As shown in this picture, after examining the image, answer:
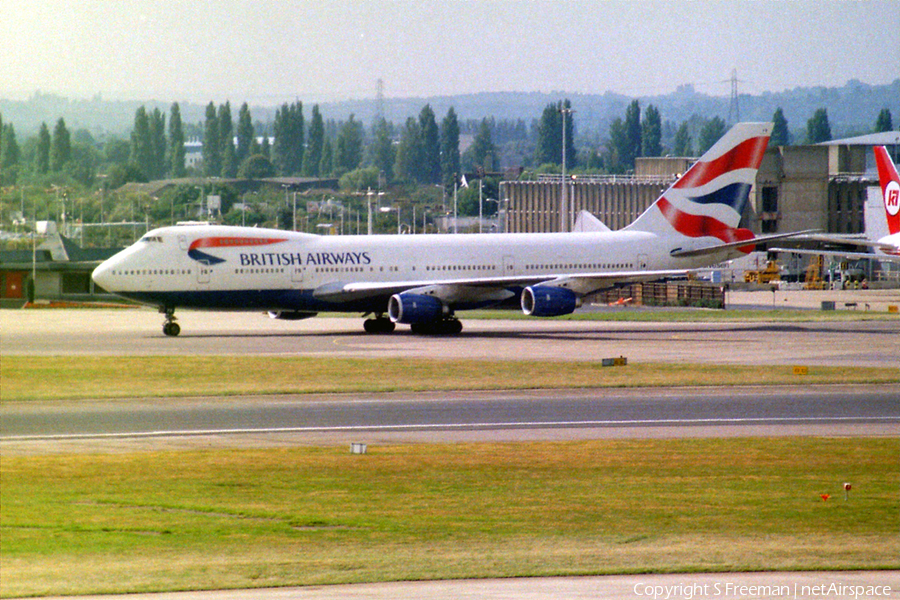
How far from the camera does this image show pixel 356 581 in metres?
18.5

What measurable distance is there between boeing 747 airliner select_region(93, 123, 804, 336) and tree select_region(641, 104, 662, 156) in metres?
121

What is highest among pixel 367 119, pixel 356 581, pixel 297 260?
pixel 367 119

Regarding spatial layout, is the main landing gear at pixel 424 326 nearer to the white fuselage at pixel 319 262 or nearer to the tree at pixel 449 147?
the white fuselage at pixel 319 262

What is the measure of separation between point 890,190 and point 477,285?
137 ft

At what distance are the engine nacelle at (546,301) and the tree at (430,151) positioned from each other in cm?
2283

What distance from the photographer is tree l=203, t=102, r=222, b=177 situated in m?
31.8

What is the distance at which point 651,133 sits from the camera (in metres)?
184

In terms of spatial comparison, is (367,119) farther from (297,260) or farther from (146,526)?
(146,526)

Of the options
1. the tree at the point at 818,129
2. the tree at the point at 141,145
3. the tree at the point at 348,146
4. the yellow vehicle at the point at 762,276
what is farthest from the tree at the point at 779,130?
the tree at the point at 141,145

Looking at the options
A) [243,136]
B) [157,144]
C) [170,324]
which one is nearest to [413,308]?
[170,324]

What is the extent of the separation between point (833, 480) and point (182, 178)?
59.7ft

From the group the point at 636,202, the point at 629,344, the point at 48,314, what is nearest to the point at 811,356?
the point at 629,344

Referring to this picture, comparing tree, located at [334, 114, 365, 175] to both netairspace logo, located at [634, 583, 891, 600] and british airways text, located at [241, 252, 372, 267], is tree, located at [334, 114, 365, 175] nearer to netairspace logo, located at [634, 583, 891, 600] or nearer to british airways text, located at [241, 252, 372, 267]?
british airways text, located at [241, 252, 372, 267]

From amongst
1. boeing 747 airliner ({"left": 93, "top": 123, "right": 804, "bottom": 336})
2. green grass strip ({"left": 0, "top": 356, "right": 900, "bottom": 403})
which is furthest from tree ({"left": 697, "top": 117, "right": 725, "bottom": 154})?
green grass strip ({"left": 0, "top": 356, "right": 900, "bottom": 403})
